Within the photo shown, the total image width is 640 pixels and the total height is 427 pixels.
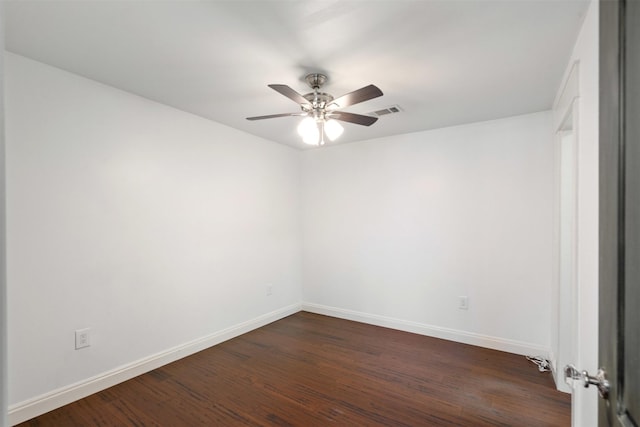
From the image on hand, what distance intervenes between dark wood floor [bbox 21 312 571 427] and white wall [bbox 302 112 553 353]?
44cm

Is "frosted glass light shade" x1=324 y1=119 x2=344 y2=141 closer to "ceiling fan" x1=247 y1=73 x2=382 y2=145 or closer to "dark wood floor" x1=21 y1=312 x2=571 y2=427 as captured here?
"ceiling fan" x1=247 y1=73 x2=382 y2=145

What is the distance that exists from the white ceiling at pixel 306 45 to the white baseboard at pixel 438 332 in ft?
7.55

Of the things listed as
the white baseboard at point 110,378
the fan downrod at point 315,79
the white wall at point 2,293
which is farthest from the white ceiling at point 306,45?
the white baseboard at point 110,378

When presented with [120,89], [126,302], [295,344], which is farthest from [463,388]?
[120,89]

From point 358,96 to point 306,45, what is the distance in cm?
43

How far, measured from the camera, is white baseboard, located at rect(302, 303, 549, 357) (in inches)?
118

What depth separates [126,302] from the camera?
2549mm

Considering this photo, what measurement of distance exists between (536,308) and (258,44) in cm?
331

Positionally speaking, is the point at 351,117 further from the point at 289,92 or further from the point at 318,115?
the point at 289,92

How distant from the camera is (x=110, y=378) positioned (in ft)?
7.92

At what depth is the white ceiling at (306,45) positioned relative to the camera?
60.2 inches

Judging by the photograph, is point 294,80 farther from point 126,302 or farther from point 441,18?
point 126,302

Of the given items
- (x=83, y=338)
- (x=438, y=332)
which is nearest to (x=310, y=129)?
(x=83, y=338)

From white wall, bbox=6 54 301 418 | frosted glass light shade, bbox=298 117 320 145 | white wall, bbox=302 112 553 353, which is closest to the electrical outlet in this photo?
white wall, bbox=6 54 301 418
